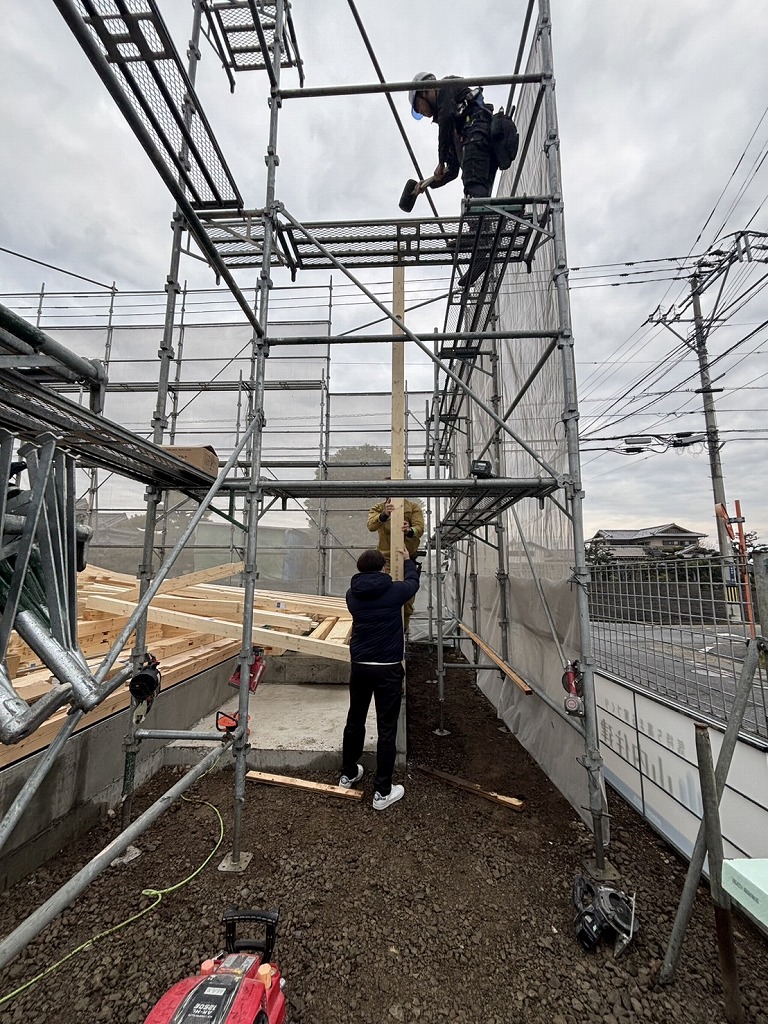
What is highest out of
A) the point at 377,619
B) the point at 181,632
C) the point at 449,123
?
the point at 449,123

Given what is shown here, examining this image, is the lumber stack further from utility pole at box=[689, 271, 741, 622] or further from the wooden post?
utility pole at box=[689, 271, 741, 622]

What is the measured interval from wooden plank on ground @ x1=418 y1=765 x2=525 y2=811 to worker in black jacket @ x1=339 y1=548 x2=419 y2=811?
1.66 ft

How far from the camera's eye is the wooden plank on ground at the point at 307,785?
3.43m

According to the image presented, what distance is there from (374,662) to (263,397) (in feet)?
8.78

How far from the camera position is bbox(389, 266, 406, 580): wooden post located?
14.0ft

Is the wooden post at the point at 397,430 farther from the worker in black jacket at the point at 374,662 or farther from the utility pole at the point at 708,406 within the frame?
the utility pole at the point at 708,406

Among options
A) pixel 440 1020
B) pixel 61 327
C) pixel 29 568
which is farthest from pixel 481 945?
pixel 61 327

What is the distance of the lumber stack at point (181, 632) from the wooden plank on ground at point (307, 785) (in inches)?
41.4

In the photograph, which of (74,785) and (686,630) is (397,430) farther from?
(74,785)

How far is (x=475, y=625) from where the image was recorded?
312 inches

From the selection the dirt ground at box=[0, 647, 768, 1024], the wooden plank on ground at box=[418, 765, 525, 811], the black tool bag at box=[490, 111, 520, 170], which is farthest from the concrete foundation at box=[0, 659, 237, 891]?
the black tool bag at box=[490, 111, 520, 170]

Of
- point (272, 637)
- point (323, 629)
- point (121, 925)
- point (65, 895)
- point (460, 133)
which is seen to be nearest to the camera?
point (65, 895)

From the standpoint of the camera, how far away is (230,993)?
1359 millimetres

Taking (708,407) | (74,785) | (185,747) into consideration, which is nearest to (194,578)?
(185,747)
